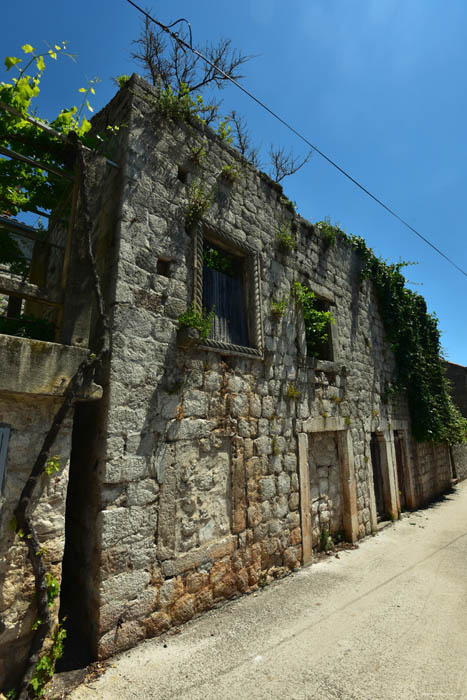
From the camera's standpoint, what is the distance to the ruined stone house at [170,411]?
105 inches

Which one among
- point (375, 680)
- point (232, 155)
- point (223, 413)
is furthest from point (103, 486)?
point (232, 155)

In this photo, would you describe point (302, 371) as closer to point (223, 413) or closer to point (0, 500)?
point (223, 413)

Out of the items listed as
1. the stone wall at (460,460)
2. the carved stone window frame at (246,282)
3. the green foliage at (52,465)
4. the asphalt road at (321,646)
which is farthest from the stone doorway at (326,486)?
the stone wall at (460,460)

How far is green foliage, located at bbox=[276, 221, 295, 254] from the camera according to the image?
219 inches

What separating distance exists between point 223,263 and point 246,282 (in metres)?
0.46

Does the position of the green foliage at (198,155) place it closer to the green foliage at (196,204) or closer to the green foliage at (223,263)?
the green foliage at (196,204)

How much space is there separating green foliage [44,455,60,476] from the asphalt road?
154cm

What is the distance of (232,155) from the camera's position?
509 centimetres

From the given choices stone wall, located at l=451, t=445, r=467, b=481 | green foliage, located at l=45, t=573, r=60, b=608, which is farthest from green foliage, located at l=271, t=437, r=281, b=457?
stone wall, located at l=451, t=445, r=467, b=481

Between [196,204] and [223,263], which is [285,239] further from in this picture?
[196,204]

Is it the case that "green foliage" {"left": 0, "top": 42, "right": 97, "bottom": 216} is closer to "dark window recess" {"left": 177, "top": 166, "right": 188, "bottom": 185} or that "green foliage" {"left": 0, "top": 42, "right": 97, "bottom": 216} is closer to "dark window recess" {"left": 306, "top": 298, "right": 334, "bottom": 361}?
"dark window recess" {"left": 177, "top": 166, "right": 188, "bottom": 185}

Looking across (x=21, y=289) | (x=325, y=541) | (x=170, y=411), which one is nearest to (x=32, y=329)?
(x=21, y=289)

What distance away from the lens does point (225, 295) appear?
476 centimetres

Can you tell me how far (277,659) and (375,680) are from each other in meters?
0.76
